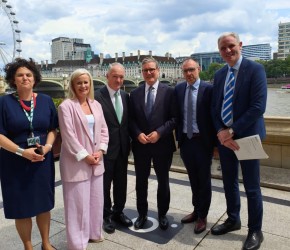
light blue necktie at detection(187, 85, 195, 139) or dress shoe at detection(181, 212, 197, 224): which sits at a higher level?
light blue necktie at detection(187, 85, 195, 139)

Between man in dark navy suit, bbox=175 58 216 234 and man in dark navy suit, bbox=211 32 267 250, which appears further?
man in dark navy suit, bbox=175 58 216 234

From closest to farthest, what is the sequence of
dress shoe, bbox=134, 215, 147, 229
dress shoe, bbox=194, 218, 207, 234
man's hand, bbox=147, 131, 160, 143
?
1. man's hand, bbox=147, 131, 160, 143
2. dress shoe, bbox=194, 218, 207, 234
3. dress shoe, bbox=134, 215, 147, 229

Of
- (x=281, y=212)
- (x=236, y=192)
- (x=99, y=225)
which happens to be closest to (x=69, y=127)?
(x=99, y=225)

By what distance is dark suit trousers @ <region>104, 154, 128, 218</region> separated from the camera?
303 cm

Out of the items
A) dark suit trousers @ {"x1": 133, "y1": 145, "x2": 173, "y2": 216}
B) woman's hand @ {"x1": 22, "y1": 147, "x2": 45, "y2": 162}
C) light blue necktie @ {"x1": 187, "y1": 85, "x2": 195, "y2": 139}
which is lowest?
dark suit trousers @ {"x1": 133, "y1": 145, "x2": 173, "y2": 216}

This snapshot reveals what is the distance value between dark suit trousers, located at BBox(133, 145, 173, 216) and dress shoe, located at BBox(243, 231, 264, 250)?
87cm

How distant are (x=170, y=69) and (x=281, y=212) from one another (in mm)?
112850

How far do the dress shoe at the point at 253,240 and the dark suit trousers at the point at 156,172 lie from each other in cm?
87

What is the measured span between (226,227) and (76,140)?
66.4 inches

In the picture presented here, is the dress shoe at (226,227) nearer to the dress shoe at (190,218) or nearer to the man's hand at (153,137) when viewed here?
the dress shoe at (190,218)

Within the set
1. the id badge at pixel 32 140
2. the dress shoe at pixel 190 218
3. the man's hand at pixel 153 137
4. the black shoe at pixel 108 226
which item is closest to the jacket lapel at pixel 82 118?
the id badge at pixel 32 140

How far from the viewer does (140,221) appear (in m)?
3.13

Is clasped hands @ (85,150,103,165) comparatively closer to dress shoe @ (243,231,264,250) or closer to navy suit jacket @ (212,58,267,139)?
navy suit jacket @ (212,58,267,139)

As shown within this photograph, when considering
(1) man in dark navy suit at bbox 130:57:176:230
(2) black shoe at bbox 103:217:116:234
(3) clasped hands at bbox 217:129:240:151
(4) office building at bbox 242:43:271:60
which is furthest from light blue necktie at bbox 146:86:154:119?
(4) office building at bbox 242:43:271:60
